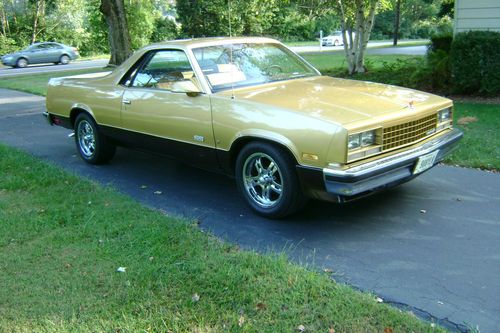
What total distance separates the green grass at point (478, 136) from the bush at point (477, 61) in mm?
464

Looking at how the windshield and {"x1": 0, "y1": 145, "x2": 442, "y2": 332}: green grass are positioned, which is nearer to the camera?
{"x1": 0, "y1": 145, "x2": 442, "y2": 332}: green grass

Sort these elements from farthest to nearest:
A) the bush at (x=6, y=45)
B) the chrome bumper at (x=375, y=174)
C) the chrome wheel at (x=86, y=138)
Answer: the bush at (x=6, y=45), the chrome wheel at (x=86, y=138), the chrome bumper at (x=375, y=174)

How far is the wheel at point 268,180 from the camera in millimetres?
4445

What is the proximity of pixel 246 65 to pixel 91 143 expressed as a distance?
265 cm

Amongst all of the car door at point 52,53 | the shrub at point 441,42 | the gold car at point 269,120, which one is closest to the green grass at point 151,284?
the gold car at point 269,120

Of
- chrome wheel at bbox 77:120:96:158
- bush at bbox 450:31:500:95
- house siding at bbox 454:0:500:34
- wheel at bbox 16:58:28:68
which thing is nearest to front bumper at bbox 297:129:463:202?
chrome wheel at bbox 77:120:96:158

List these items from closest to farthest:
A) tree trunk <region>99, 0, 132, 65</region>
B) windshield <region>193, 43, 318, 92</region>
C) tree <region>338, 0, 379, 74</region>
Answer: windshield <region>193, 43, 318, 92</region> < tree <region>338, 0, 379, 74</region> < tree trunk <region>99, 0, 132, 65</region>

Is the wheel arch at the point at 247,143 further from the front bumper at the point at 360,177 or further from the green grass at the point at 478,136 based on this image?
the green grass at the point at 478,136

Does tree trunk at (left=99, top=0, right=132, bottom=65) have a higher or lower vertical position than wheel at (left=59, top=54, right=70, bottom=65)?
higher

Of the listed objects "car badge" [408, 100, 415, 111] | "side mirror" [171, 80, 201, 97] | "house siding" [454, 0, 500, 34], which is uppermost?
"house siding" [454, 0, 500, 34]

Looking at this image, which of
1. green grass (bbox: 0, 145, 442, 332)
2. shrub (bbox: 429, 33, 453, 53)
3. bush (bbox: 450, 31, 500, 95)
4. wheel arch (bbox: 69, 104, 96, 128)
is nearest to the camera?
green grass (bbox: 0, 145, 442, 332)

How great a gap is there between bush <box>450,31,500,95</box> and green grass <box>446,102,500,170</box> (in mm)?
464

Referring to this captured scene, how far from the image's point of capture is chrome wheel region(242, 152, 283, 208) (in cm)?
465

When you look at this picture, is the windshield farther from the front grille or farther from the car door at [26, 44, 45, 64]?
the car door at [26, 44, 45, 64]
